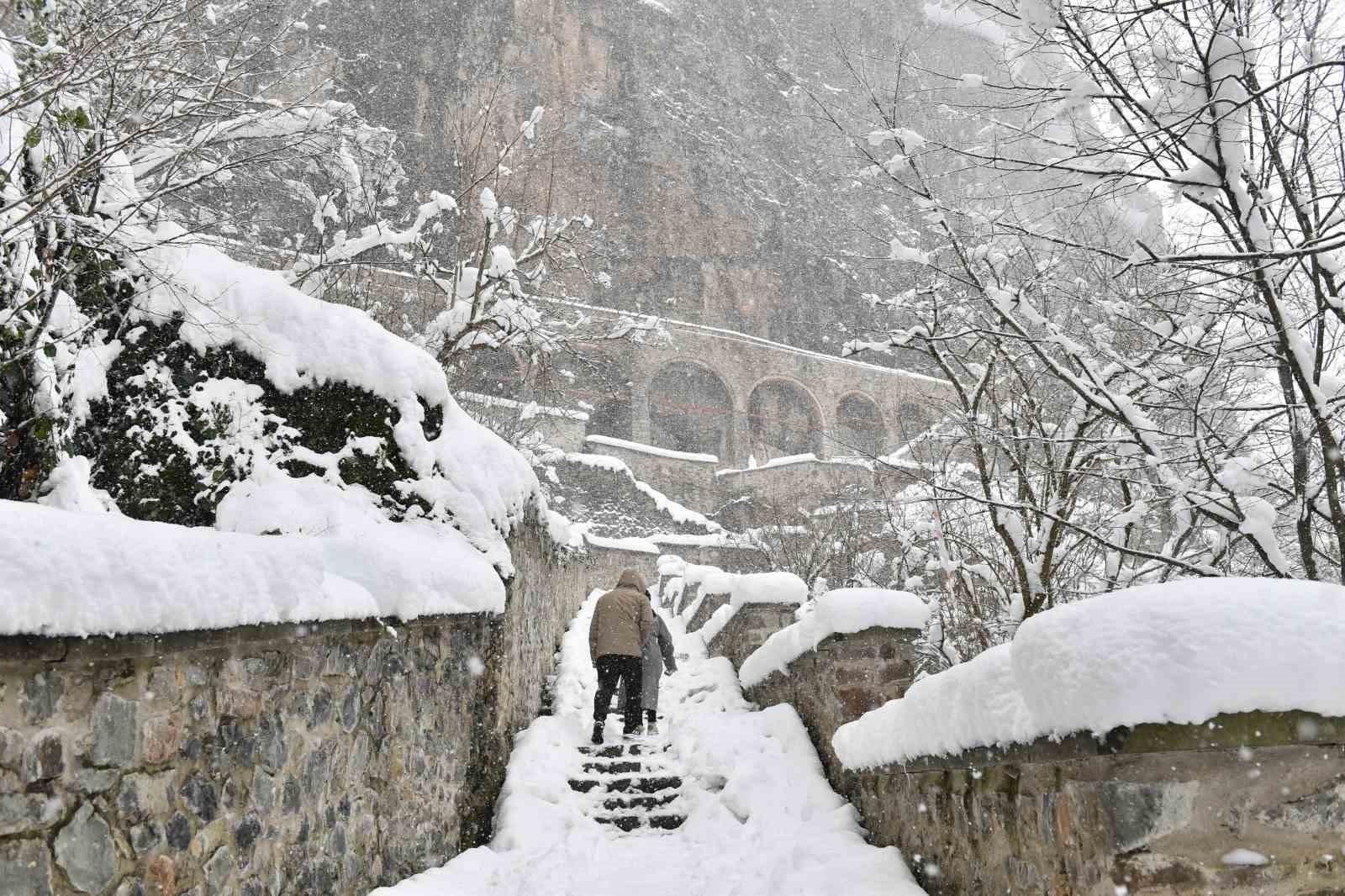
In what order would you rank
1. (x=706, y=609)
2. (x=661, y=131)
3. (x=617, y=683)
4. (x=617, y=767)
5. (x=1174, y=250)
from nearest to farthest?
(x=1174, y=250)
(x=617, y=767)
(x=617, y=683)
(x=706, y=609)
(x=661, y=131)

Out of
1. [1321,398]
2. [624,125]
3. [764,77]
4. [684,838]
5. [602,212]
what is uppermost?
[764,77]

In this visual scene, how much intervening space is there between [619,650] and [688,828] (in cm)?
191

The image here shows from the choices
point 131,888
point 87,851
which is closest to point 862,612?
point 131,888

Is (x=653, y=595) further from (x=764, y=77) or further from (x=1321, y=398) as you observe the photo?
(x=764, y=77)

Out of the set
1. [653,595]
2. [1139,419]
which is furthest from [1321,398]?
[653,595]

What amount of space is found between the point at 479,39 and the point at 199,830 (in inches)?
1544

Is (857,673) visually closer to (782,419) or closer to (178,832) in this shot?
(178,832)

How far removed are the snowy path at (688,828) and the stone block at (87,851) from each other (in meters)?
1.52

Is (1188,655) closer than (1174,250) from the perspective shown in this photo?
Yes

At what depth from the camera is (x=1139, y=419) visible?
151 inches

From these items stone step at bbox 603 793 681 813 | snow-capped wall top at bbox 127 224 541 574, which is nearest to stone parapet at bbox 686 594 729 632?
stone step at bbox 603 793 681 813

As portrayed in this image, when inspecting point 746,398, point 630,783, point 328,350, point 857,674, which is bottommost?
point 630,783

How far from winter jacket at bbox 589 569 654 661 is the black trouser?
72 millimetres

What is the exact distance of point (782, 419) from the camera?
37375 millimetres
